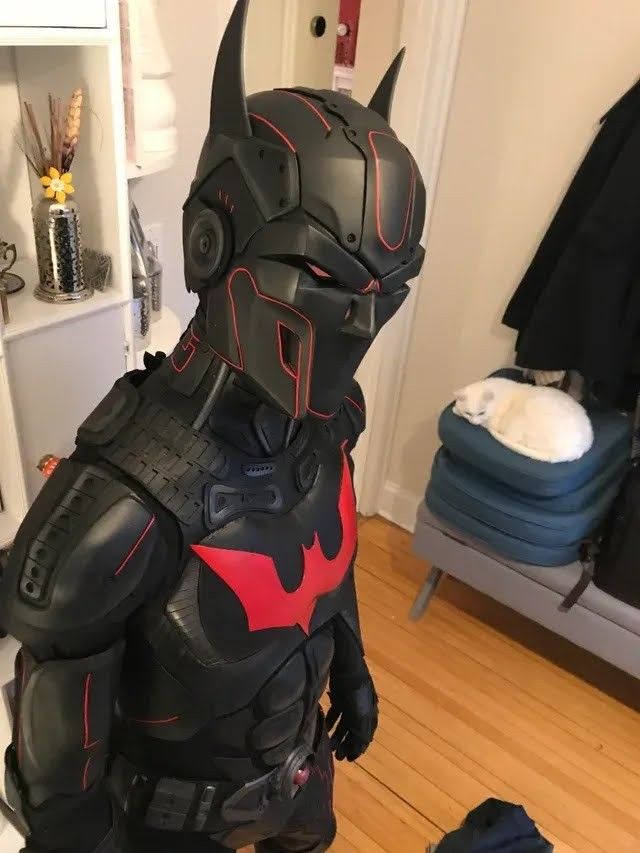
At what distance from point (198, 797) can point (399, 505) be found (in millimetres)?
1620

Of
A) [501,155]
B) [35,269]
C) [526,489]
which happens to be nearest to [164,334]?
[35,269]

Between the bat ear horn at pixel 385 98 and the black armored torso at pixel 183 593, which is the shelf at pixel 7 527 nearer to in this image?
the black armored torso at pixel 183 593

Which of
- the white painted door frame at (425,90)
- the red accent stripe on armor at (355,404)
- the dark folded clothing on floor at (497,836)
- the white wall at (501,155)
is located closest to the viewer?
the red accent stripe on armor at (355,404)

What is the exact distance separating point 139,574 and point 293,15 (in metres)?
2.04

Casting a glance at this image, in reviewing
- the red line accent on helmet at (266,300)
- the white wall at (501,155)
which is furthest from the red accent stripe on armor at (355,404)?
the white wall at (501,155)

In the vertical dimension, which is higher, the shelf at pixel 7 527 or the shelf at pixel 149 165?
the shelf at pixel 149 165

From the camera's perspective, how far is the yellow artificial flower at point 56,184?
1.09 meters

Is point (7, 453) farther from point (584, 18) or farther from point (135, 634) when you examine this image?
point (584, 18)

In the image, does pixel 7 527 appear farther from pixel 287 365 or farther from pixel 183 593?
pixel 287 365

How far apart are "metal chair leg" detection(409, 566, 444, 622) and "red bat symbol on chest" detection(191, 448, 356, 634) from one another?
3.82 ft

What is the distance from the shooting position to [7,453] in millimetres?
1107

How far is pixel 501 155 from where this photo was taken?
1.85 meters

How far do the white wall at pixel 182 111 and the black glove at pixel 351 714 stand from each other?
107 cm

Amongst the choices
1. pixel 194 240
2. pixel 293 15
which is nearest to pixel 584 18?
pixel 293 15
